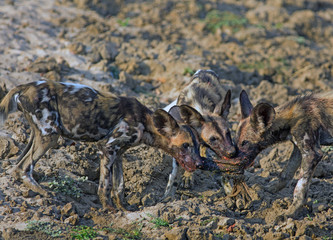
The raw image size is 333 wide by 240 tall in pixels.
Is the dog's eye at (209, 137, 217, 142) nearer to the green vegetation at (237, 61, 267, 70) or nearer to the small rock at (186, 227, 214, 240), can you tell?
the small rock at (186, 227, 214, 240)

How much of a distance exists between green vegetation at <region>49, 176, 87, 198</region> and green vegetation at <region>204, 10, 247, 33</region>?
920 centimetres

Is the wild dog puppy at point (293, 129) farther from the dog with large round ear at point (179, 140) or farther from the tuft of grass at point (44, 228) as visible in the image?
the tuft of grass at point (44, 228)

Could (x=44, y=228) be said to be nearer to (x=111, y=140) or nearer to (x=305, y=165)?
(x=111, y=140)

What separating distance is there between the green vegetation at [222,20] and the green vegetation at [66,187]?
9.20 m

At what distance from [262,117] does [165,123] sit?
149cm

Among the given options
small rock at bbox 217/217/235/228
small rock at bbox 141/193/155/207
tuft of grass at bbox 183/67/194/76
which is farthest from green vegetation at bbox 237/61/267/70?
small rock at bbox 217/217/235/228

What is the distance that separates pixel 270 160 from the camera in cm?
1019

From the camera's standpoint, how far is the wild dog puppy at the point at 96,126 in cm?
805

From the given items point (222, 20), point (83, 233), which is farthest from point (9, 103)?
point (222, 20)

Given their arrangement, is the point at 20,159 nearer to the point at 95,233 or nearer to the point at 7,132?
the point at 7,132

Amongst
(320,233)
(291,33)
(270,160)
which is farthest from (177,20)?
(320,233)

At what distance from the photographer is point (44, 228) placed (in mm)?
6926

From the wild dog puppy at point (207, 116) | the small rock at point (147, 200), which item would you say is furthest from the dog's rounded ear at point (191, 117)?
the small rock at point (147, 200)

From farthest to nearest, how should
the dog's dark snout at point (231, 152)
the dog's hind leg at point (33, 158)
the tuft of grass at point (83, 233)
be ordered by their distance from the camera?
1. the dog's dark snout at point (231, 152)
2. the dog's hind leg at point (33, 158)
3. the tuft of grass at point (83, 233)
